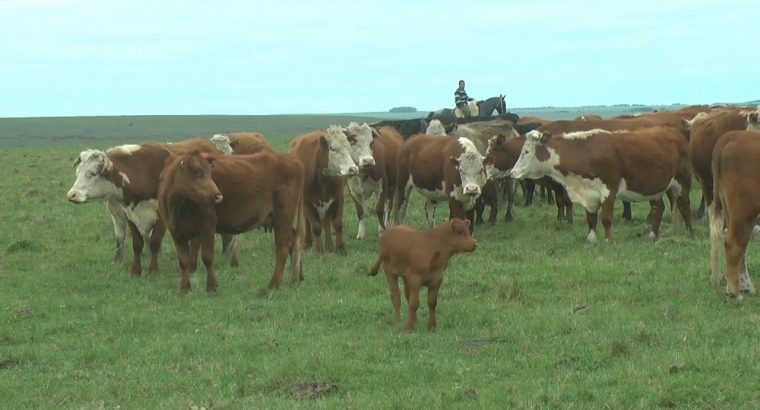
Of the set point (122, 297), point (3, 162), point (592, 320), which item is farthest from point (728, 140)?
point (3, 162)

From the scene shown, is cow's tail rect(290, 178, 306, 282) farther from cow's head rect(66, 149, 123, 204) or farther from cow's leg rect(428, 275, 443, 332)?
cow's leg rect(428, 275, 443, 332)

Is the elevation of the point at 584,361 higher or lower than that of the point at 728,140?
lower

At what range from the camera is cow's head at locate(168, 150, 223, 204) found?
1138 cm

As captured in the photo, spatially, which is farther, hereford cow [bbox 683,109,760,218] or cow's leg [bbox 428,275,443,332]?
hereford cow [bbox 683,109,760,218]

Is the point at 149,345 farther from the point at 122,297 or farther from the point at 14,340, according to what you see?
the point at 122,297

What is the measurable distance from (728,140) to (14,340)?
7.25 m

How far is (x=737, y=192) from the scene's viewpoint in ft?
32.0

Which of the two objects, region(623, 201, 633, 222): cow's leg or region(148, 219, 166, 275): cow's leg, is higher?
region(148, 219, 166, 275): cow's leg

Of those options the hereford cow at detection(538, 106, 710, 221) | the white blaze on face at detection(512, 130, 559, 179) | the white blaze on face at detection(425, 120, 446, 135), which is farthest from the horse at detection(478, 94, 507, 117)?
the white blaze on face at detection(512, 130, 559, 179)

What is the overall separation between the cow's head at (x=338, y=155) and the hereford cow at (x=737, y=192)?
19.7 feet

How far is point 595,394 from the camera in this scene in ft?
23.6

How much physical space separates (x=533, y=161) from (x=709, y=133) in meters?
2.63

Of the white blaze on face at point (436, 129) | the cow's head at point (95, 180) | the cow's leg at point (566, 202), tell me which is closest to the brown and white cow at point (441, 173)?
the cow's leg at point (566, 202)

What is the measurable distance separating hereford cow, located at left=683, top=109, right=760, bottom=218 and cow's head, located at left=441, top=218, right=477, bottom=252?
5.58m
